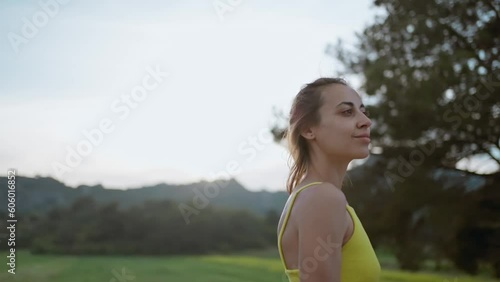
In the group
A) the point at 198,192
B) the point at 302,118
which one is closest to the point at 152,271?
the point at 198,192

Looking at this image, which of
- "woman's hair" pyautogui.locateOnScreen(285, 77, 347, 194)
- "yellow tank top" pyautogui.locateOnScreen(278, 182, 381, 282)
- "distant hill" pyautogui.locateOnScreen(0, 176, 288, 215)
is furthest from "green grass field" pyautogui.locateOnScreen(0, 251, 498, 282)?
"yellow tank top" pyautogui.locateOnScreen(278, 182, 381, 282)

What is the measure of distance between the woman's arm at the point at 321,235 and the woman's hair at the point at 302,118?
0.53 feet

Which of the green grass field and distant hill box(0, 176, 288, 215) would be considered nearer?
distant hill box(0, 176, 288, 215)

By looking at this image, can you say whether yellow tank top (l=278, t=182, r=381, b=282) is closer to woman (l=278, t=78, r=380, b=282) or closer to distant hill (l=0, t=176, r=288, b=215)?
woman (l=278, t=78, r=380, b=282)

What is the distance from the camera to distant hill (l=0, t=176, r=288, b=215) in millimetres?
7927

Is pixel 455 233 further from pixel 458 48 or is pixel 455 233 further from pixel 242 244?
pixel 242 244

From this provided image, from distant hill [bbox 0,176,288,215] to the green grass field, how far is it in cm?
83

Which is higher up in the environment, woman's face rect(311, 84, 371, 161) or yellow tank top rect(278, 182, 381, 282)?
woman's face rect(311, 84, 371, 161)

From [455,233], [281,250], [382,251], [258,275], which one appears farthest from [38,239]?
[281,250]

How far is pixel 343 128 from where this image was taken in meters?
1.18

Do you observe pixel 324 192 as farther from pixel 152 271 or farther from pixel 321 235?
pixel 152 271

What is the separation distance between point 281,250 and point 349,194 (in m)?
9.37

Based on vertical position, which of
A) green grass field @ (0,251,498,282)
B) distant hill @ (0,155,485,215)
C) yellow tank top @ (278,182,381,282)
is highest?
distant hill @ (0,155,485,215)

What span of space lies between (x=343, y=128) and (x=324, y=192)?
153 mm
